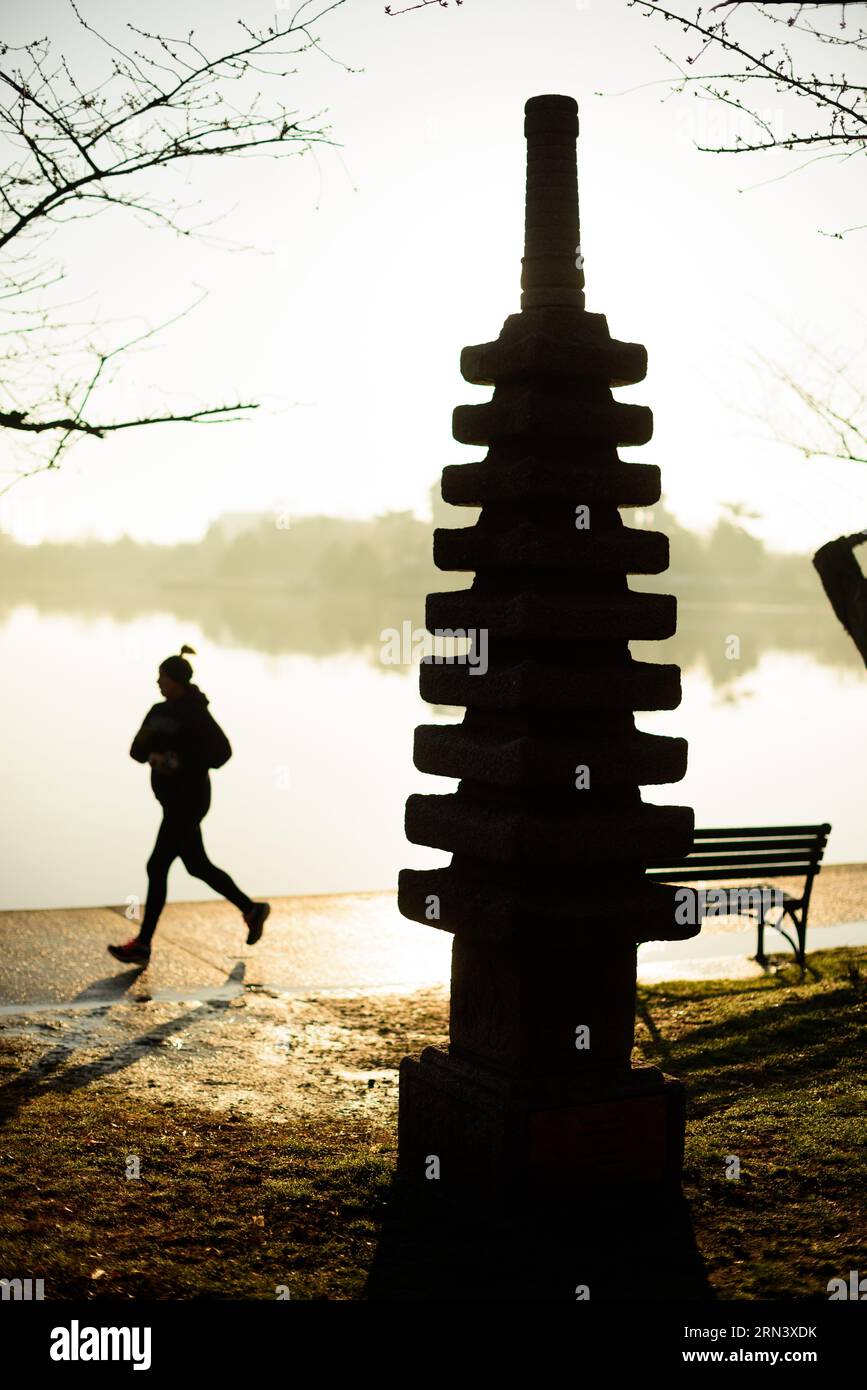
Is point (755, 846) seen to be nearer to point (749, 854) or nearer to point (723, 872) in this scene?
point (749, 854)

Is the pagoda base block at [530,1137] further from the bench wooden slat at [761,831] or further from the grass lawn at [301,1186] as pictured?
the bench wooden slat at [761,831]

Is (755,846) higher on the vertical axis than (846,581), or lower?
lower

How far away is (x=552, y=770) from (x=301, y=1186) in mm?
2154

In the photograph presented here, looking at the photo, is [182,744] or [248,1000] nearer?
[248,1000]

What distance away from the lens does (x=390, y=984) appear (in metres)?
10.5

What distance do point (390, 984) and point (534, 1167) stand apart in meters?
4.59

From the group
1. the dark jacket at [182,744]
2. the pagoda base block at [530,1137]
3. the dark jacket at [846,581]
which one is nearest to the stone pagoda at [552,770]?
the pagoda base block at [530,1137]

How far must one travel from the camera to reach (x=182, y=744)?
406 inches

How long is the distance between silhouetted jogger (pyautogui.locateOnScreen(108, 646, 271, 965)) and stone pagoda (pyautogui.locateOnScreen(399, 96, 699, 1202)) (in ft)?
13.7

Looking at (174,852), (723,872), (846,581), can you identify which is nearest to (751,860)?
(723,872)

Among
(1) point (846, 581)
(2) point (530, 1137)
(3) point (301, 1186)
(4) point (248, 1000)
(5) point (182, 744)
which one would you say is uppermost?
(1) point (846, 581)

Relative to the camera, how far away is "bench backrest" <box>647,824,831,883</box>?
416 inches

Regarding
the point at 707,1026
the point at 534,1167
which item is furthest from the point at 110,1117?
the point at 707,1026
